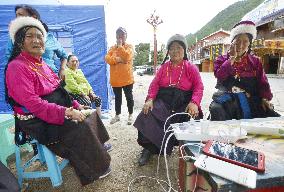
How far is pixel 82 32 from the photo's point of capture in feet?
18.8

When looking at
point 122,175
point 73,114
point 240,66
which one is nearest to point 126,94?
point 122,175

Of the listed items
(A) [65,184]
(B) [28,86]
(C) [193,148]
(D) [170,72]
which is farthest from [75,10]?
(C) [193,148]

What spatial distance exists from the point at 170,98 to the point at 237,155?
5.70 feet

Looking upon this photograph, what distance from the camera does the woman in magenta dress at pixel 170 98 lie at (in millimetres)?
2869

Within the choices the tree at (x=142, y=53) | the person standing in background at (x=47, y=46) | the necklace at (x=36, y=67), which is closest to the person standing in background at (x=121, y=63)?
the person standing in background at (x=47, y=46)

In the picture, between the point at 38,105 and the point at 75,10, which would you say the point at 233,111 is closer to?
the point at 38,105

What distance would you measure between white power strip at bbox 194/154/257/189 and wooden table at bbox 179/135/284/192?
0.03 meters

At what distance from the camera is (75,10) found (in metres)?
5.59

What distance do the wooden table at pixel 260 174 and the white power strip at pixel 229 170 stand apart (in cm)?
3

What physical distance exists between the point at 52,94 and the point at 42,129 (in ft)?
1.35

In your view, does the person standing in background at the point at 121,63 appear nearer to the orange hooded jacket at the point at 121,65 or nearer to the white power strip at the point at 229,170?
the orange hooded jacket at the point at 121,65

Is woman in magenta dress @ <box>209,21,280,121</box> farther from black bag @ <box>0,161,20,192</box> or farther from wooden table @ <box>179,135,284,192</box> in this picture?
black bag @ <box>0,161,20,192</box>

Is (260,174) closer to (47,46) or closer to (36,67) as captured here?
(36,67)

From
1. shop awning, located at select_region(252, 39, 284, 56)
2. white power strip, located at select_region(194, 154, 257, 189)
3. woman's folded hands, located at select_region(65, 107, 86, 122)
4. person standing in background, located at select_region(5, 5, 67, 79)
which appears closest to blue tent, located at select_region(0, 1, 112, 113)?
person standing in background, located at select_region(5, 5, 67, 79)
